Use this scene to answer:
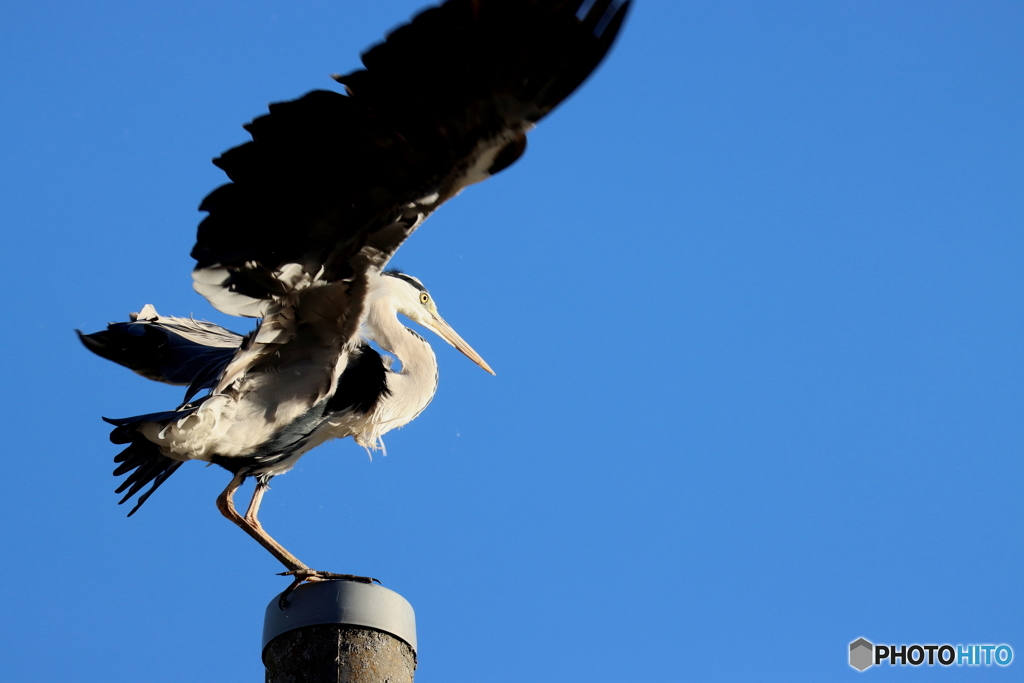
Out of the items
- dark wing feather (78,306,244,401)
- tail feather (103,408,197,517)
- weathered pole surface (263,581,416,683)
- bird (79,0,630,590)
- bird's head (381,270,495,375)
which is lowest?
weathered pole surface (263,581,416,683)

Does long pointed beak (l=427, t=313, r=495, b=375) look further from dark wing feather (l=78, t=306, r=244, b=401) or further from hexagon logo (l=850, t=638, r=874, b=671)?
hexagon logo (l=850, t=638, r=874, b=671)

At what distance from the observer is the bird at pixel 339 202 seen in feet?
13.3

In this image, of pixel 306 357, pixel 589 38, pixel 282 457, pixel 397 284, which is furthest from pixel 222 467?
pixel 589 38

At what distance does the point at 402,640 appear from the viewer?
3951 millimetres

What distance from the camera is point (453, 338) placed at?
23.7 feet

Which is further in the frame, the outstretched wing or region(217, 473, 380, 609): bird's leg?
region(217, 473, 380, 609): bird's leg

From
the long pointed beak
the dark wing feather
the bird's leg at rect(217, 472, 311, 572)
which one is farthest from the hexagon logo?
the dark wing feather

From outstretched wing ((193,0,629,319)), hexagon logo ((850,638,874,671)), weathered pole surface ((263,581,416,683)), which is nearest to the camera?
weathered pole surface ((263,581,416,683))

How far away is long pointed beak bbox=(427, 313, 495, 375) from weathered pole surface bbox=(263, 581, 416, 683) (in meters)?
3.26

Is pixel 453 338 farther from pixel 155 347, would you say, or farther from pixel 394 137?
pixel 394 137

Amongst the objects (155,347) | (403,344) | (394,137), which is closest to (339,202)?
(394,137)

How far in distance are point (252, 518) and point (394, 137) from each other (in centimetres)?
250

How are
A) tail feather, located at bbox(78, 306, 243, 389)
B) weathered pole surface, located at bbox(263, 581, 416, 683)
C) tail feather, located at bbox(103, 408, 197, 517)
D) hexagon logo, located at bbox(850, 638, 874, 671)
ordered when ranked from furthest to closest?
1. hexagon logo, located at bbox(850, 638, 874, 671)
2. tail feather, located at bbox(78, 306, 243, 389)
3. tail feather, located at bbox(103, 408, 197, 517)
4. weathered pole surface, located at bbox(263, 581, 416, 683)

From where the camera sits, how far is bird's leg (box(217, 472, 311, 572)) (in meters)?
5.41
